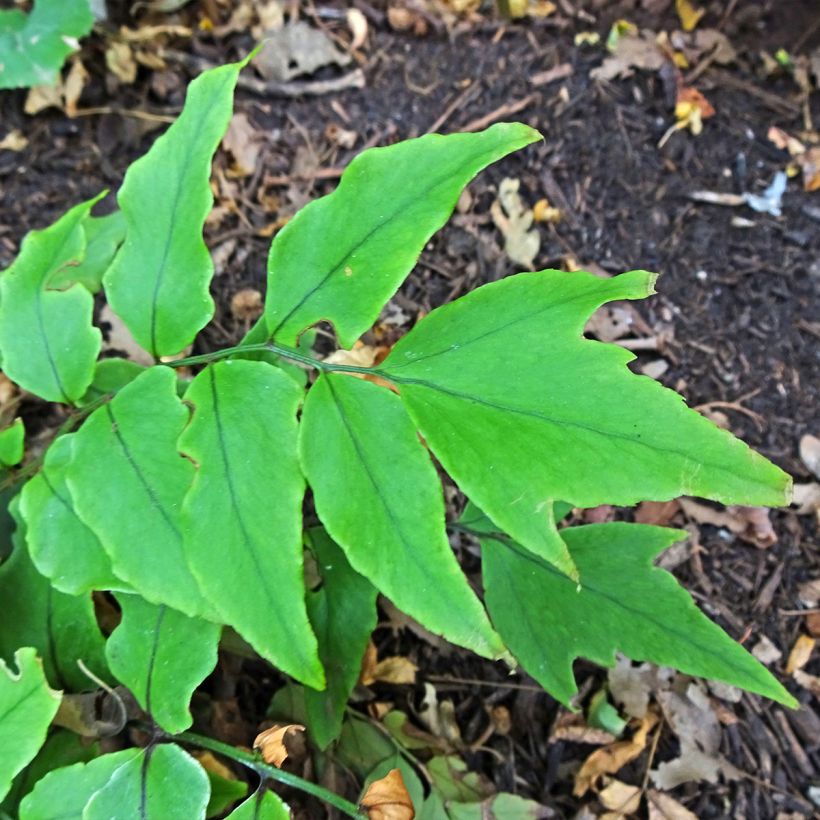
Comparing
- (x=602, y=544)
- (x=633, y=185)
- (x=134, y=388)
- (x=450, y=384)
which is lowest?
(x=602, y=544)

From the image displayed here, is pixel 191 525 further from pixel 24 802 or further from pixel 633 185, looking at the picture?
pixel 633 185

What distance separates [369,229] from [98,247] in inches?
39.7

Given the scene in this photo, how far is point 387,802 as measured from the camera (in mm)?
1422

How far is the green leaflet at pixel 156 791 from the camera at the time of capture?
1351 millimetres

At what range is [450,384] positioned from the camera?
4.08ft

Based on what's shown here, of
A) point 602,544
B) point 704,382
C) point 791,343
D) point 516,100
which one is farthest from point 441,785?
point 516,100

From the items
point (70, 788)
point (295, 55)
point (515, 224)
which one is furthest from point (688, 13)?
point (70, 788)

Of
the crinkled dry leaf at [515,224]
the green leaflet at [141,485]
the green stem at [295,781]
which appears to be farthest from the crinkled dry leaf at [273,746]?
the crinkled dry leaf at [515,224]

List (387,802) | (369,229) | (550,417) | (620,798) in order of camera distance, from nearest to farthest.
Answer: (550,417)
(369,229)
(387,802)
(620,798)

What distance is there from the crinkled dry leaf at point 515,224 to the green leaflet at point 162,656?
139cm

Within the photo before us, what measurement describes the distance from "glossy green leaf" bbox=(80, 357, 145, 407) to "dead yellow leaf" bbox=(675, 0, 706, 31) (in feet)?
7.09

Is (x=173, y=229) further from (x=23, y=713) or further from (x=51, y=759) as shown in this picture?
(x=51, y=759)

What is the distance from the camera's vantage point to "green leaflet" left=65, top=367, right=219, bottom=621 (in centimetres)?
127

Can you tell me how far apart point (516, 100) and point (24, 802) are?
224cm
